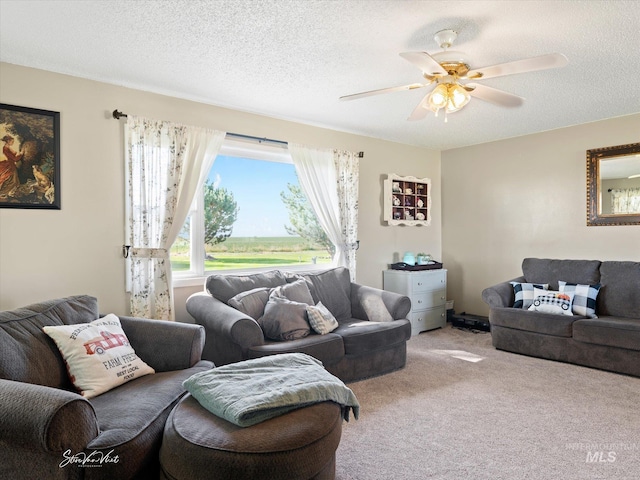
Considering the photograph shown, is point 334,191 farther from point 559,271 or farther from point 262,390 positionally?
point 262,390

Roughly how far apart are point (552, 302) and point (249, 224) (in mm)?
3170

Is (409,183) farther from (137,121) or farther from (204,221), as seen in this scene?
(137,121)

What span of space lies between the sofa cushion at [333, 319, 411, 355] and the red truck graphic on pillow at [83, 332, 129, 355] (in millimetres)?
1653

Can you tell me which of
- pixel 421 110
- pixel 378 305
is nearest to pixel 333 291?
pixel 378 305

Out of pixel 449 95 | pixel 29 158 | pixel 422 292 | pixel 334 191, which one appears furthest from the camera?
pixel 422 292

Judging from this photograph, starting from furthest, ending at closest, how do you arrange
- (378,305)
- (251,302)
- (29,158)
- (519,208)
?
(519,208)
(378,305)
(251,302)
(29,158)

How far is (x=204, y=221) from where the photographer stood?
12.8 ft

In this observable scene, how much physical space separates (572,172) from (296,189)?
3.17m

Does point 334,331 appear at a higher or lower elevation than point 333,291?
lower

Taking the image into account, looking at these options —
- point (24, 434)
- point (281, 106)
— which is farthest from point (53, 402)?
point (281, 106)

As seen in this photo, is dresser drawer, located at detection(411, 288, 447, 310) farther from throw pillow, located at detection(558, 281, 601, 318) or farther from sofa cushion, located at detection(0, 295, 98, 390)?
sofa cushion, located at detection(0, 295, 98, 390)

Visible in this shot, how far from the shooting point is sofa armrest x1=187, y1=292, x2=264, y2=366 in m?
2.90

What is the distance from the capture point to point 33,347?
210 centimetres

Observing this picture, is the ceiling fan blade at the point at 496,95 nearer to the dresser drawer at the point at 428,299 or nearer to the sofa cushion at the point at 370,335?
the sofa cushion at the point at 370,335
